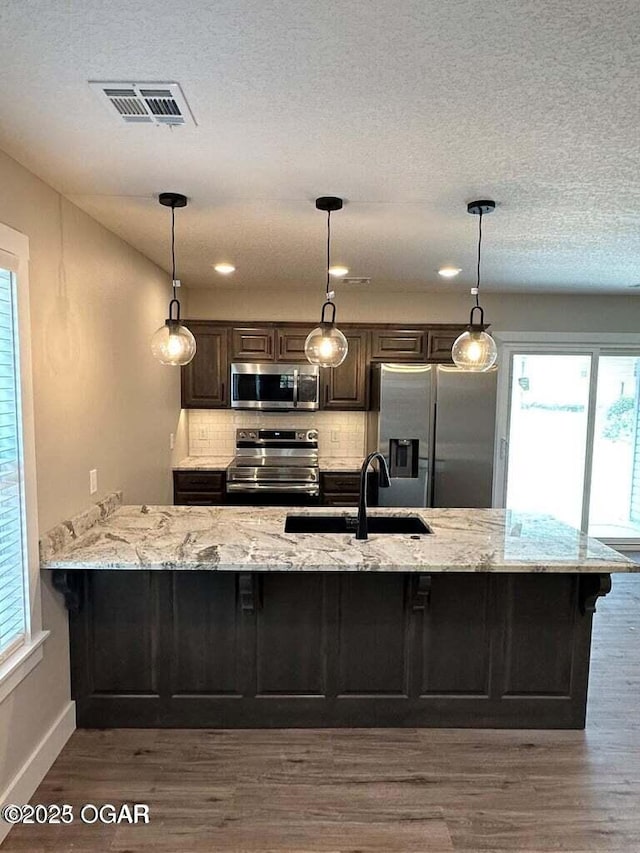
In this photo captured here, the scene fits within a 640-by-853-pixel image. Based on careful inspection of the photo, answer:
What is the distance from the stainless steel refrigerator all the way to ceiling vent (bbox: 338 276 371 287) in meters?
0.71

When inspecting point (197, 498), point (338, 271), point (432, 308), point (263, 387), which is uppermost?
point (338, 271)

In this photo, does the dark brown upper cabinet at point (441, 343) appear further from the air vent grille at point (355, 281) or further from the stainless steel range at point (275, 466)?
the stainless steel range at point (275, 466)

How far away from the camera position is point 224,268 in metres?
3.91

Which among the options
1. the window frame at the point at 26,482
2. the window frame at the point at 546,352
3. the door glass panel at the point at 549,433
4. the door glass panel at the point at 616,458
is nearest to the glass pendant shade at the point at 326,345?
the window frame at the point at 26,482

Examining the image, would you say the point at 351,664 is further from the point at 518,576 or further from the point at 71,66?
the point at 71,66

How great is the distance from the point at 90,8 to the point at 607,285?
14.3 ft

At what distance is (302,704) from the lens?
2541mm

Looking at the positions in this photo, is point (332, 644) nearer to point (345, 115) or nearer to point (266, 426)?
point (345, 115)

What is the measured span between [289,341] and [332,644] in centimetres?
284

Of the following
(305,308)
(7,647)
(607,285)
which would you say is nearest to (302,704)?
(7,647)

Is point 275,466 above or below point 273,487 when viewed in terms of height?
above

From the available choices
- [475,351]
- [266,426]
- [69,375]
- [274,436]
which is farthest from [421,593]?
[266,426]

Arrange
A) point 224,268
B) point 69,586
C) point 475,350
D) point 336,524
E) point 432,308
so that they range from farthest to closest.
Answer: point 432,308 < point 224,268 < point 336,524 < point 475,350 < point 69,586

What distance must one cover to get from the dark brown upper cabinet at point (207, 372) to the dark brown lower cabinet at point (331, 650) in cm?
244
